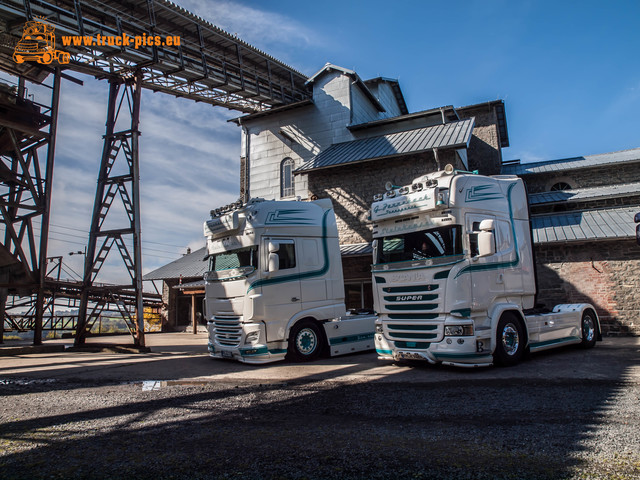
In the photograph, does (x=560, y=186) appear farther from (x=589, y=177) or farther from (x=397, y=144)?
(x=397, y=144)

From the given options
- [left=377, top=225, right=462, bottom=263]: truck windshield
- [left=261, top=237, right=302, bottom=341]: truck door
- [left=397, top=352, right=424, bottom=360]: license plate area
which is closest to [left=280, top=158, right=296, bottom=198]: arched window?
[left=261, top=237, right=302, bottom=341]: truck door

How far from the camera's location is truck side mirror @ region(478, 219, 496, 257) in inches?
298

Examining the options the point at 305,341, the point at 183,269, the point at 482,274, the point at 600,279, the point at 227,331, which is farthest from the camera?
the point at 183,269

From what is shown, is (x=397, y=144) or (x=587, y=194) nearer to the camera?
(x=587, y=194)

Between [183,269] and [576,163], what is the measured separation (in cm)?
2224

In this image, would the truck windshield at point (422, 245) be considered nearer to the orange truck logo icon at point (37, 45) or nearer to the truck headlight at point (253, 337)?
the truck headlight at point (253, 337)

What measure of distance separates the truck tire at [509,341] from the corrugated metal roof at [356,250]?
830 cm

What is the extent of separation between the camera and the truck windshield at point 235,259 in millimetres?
9703

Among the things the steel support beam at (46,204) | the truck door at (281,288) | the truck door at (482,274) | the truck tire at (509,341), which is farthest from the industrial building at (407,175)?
the steel support beam at (46,204)

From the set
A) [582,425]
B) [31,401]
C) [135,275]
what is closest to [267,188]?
[135,275]

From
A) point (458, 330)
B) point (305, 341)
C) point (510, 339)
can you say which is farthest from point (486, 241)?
point (305, 341)

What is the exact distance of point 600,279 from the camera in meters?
14.0

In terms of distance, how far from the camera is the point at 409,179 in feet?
Answer: 57.7

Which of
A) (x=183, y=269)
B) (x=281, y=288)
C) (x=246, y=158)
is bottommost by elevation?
(x=281, y=288)
